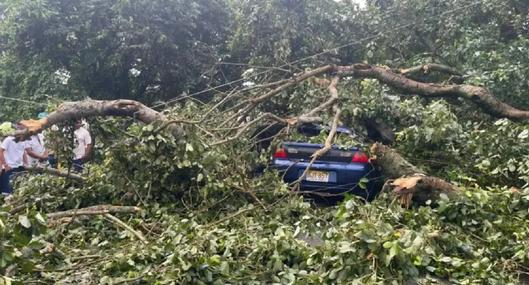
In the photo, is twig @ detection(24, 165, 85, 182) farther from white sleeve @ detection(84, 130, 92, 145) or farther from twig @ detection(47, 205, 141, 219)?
twig @ detection(47, 205, 141, 219)

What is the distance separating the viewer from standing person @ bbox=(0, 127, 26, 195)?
23.6ft

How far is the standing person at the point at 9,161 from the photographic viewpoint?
7.18 m

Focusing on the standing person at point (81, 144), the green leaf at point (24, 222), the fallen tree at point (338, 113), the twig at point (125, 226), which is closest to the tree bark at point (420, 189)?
the fallen tree at point (338, 113)

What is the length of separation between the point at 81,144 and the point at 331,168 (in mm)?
2770

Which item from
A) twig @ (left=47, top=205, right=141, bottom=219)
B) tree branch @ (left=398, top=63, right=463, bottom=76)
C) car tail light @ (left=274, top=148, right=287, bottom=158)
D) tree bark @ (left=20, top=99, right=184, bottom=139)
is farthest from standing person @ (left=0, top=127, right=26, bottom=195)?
tree branch @ (left=398, top=63, right=463, bottom=76)

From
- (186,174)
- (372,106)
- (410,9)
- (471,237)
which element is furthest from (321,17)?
(471,237)

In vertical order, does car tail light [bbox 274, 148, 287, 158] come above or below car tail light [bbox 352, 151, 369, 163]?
above

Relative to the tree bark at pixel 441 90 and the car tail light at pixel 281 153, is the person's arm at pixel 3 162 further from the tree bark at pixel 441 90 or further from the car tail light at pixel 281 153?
the tree bark at pixel 441 90

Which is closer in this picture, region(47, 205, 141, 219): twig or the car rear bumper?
region(47, 205, 141, 219): twig

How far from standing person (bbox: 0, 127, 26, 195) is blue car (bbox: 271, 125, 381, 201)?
10.9ft

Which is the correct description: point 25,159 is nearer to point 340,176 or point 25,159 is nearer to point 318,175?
point 318,175

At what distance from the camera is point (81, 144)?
20.5 feet

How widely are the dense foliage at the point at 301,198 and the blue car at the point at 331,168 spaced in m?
0.30

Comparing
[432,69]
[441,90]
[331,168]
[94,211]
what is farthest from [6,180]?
[432,69]
